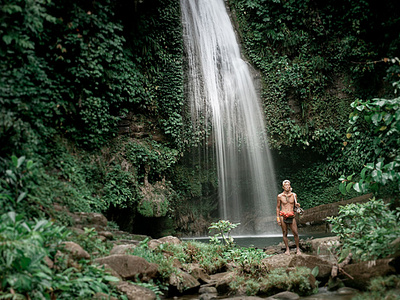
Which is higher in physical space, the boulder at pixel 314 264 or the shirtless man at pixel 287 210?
the shirtless man at pixel 287 210

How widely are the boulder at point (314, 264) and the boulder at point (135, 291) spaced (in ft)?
8.80

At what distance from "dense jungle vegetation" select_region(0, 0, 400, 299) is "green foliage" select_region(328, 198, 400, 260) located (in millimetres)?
613

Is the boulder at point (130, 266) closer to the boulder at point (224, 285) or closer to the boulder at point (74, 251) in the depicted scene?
the boulder at point (74, 251)

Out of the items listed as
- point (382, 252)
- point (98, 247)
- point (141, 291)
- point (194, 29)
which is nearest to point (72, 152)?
point (98, 247)

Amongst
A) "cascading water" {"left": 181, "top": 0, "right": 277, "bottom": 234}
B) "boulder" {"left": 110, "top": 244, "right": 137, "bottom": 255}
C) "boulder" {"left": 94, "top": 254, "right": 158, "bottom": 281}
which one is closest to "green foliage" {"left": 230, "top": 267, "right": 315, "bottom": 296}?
"boulder" {"left": 94, "top": 254, "right": 158, "bottom": 281}

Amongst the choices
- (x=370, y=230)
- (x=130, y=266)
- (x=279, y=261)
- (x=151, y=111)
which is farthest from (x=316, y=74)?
(x=130, y=266)

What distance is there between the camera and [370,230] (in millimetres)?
5680

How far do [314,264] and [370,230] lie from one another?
1187 millimetres

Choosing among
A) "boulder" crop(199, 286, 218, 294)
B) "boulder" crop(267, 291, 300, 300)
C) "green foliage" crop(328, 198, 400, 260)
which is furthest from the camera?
"boulder" crop(199, 286, 218, 294)

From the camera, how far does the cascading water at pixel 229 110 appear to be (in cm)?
1319

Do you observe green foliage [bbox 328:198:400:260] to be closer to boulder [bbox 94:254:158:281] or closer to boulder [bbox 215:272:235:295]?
boulder [bbox 215:272:235:295]

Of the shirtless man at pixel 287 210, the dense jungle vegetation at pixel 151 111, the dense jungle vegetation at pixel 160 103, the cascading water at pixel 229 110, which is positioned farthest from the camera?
the cascading water at pixel 229 110

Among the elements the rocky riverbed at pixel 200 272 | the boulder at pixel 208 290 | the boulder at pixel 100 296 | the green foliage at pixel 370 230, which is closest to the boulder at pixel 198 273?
the rocky riverbed at pixel 200 272

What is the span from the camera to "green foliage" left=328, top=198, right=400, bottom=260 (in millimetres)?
5043
